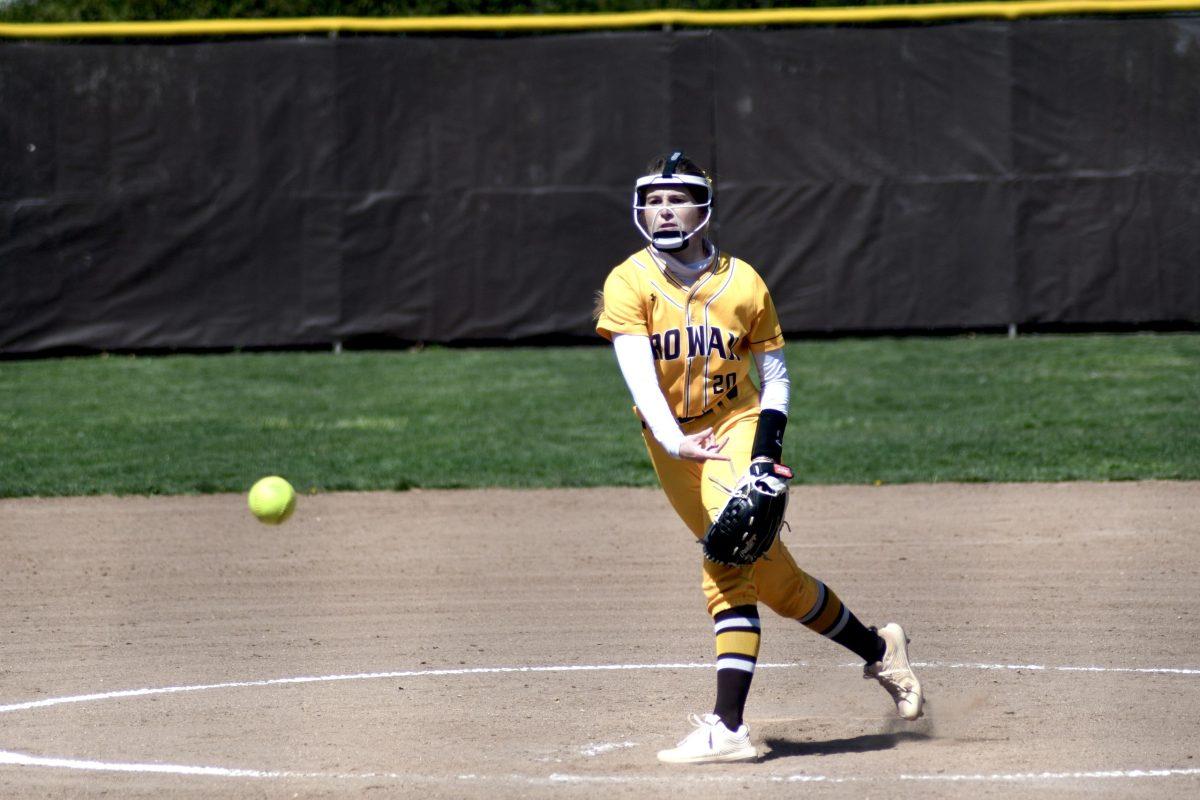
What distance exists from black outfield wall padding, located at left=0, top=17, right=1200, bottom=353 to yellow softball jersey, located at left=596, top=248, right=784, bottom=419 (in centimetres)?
1051

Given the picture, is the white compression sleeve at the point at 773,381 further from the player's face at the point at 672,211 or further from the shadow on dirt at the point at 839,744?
the shadow on dirt at the point at 839,744

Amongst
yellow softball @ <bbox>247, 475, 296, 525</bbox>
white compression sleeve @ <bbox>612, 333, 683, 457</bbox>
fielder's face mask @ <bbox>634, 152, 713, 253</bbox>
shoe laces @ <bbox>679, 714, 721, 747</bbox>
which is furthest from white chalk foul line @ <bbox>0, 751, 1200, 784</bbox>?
yellow softball @ <bbox>247, 475, 296, 525</bbox>

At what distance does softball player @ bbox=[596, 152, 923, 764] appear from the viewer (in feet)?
16.9

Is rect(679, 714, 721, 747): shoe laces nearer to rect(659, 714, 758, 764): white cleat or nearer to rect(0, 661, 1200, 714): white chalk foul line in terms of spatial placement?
rect(659, 714, 758, 764): white cleat

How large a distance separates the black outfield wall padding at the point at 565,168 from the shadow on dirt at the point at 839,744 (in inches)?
414

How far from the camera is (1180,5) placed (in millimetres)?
15406

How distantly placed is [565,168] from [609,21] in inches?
58.0

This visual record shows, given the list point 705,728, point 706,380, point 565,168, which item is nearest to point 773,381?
point 706,380

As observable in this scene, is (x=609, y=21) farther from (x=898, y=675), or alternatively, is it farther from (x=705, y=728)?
(x=705, y=728)

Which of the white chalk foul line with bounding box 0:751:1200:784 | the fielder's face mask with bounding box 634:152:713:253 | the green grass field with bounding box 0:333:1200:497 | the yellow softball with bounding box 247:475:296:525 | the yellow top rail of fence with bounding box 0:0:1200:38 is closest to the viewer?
the white chalk foul line with bounding box 0:751:1200:784

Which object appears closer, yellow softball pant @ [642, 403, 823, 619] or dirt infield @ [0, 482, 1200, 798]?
dirt infield @ [0, 482, 1200, 798]

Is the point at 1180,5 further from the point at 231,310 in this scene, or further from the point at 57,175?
the point at 57,175

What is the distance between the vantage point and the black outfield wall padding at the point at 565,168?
1559 cm

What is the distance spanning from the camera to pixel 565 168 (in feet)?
Answer: 51.8
